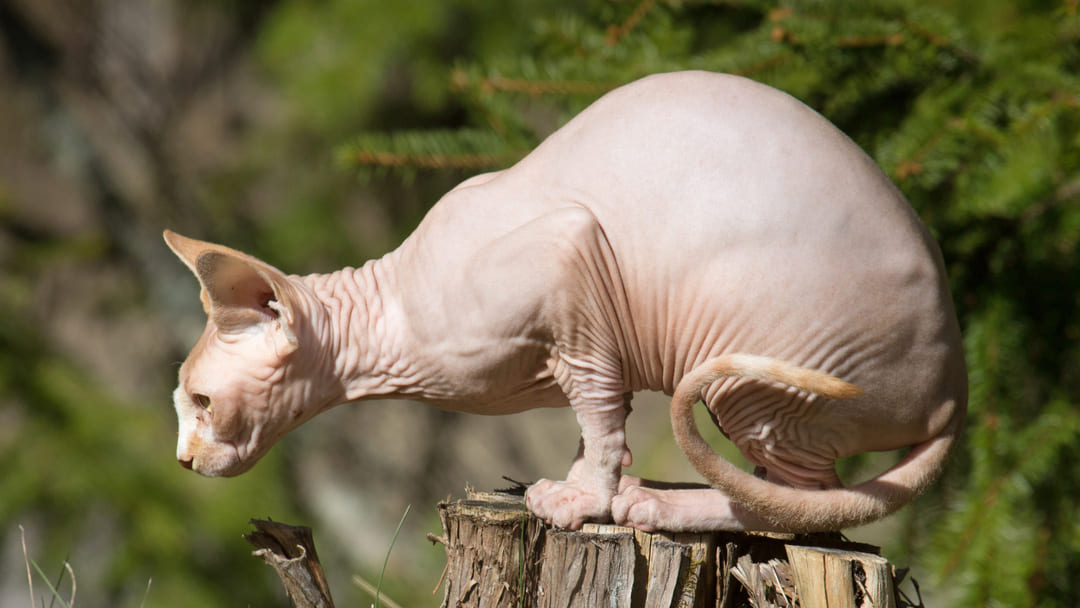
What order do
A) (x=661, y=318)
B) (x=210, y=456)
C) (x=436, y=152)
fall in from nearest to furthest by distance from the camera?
(x=661, y=318) → (x=210, y=456) → (x=436, y=152)

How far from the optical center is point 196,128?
697 cm

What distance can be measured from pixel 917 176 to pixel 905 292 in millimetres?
814

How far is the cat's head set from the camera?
1.72 metres

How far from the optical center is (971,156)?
2436mm

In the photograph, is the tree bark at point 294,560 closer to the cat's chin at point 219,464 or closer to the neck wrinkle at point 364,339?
the cat's chin at point 219,464

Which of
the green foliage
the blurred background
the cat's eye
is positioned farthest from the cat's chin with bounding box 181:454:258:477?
the green foliage

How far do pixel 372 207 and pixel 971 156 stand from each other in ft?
11.2

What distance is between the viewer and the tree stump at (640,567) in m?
1.61

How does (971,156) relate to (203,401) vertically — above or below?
above

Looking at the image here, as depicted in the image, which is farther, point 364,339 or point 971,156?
point 971,156

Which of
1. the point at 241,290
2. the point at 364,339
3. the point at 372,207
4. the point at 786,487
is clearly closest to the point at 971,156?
the point at 786,487

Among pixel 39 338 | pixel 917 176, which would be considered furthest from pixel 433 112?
pixel 917 176

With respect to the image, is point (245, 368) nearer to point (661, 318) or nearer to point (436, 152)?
point (661, 318)

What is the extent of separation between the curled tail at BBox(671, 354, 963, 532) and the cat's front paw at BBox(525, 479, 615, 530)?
22 centimetres
